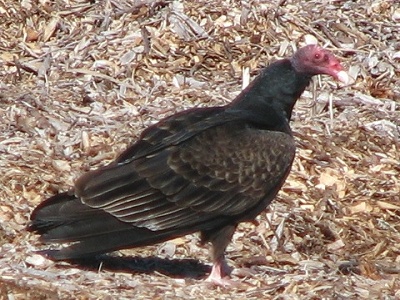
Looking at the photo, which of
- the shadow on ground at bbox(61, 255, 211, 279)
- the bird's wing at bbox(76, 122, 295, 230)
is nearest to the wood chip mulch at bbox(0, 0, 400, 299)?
the shadow on ground at bbox(61, 255, 211, 279)

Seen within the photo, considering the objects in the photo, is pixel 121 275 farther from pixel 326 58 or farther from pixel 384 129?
pixel 384 129

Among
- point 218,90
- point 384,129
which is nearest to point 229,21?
point 218,90

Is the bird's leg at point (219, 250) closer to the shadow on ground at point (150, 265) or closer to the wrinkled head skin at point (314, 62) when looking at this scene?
the shadow on ground at point (150, 265)

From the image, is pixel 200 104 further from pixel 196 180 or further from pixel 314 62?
pixel 196 180

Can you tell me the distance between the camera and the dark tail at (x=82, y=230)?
20.7 ft

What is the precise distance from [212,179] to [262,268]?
63 centimetres

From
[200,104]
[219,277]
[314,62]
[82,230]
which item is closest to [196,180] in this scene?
[219,277]

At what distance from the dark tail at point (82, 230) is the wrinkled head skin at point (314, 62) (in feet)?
4.39

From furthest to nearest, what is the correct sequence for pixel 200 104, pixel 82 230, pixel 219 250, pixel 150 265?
pixel 200 104 → pixel 150 265 → pixel 219 250 → pixel 82 230

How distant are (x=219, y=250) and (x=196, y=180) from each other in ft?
1.29

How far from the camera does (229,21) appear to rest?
8914 mm

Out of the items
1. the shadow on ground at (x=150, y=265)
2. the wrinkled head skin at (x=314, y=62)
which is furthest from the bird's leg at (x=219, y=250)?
the wrinkled head skin at (x=314, y=62)

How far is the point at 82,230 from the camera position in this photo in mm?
6340

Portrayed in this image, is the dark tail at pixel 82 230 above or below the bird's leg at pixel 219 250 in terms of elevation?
above
